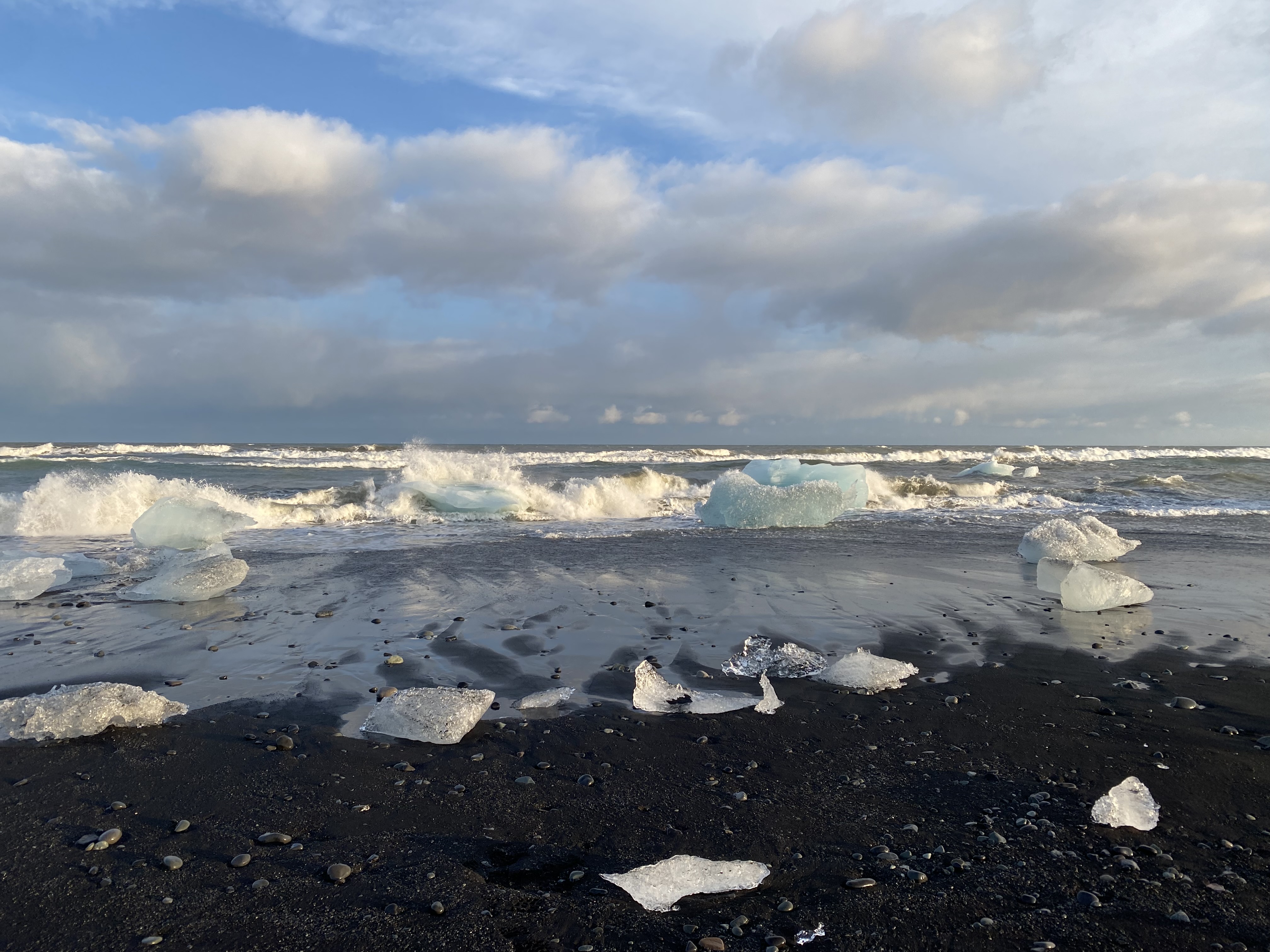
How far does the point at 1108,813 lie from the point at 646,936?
5.95ft

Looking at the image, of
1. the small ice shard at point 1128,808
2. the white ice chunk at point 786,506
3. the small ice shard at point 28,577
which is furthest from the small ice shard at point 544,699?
the white ice chunk at point 786,506

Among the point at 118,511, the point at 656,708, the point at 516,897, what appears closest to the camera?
A: the point at 516,897

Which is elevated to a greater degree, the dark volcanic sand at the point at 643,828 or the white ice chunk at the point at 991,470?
the white ice chunk at the point at 991,470

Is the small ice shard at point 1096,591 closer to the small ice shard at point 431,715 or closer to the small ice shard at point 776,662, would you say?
the small ice shard at point 776,662

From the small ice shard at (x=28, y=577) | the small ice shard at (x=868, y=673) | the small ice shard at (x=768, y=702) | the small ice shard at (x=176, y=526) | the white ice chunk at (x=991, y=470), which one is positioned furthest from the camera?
the white ice chunk at (x=991, y=470)

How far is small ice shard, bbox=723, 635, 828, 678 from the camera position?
14.4ft

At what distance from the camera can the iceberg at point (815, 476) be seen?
1477cm

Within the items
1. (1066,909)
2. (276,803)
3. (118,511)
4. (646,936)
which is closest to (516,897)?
(646,936)

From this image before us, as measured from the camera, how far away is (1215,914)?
6.73 feet

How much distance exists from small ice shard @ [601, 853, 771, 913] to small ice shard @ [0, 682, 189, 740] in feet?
8.80

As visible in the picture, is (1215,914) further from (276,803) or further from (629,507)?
(629,507)

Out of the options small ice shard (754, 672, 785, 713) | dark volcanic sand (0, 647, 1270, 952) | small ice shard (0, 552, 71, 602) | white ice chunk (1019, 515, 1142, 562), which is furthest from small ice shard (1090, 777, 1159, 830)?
small ice shard (0, 552, 71, 602)

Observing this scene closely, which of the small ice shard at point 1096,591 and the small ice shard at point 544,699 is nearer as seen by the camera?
the small ice shard at point 544,699

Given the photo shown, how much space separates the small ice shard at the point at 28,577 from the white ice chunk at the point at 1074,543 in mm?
10356
